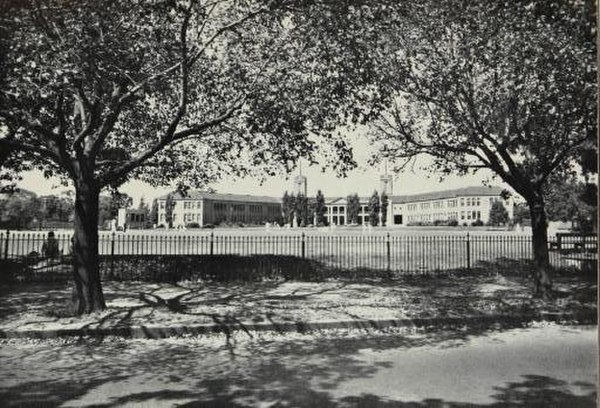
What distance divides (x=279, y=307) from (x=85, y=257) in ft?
13.1

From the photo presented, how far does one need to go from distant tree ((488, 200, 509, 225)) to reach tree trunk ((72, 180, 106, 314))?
77.9 m

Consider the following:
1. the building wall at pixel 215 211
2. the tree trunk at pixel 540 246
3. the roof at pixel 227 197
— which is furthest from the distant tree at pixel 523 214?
the tree trunk at pixel 540 246

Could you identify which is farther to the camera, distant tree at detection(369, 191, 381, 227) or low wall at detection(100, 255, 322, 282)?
distant tree at detection(369, 191, 381, 227)

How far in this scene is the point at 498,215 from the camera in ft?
254

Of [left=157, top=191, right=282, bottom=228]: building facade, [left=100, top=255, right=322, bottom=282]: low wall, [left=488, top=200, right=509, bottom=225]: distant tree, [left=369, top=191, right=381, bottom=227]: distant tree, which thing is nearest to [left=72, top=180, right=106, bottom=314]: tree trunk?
[left=100, top=255, right=322, bottom=282]: low wall

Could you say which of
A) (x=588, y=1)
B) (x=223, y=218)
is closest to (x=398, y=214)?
(x=223, y=218)

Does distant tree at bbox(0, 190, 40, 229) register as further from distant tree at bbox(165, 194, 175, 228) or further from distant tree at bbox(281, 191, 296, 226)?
distant tree at bbox(281, 191, 296, 226)

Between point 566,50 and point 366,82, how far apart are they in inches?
141

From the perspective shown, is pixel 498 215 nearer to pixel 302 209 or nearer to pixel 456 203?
pixel 456 203

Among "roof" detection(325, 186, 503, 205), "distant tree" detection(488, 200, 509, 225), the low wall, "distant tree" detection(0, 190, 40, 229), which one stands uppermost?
"roof" detection(325, 186, 503, 205)

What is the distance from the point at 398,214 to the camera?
127 meters

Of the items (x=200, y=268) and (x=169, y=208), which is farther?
(x=169, y=208)

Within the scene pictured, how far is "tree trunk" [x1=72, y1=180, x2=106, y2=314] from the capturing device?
8508 millimetres

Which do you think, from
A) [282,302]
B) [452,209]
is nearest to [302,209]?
[452,209]
